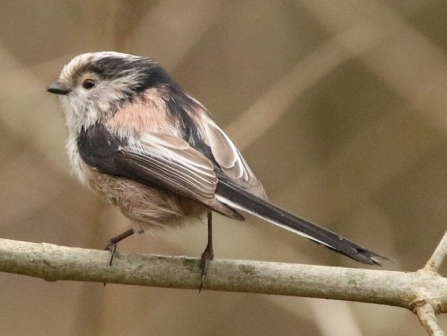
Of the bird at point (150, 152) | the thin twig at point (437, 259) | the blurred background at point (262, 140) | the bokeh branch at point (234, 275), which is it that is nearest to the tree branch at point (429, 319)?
the bokeh branch at point (234, 275)

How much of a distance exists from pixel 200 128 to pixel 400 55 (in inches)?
97.6

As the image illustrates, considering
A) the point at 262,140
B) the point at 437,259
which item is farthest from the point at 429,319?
the point at 262,140

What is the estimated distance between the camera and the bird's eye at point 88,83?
12.1 feet

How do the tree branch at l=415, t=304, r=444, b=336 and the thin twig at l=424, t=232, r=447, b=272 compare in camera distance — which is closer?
the tree branch at l=415, t=304, r=444, b=336

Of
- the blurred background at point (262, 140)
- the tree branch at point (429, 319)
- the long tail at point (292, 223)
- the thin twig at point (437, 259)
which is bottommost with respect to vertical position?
the blurred background at point (262, 140)

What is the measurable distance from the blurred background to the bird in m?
0.98

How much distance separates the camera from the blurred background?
476 cm

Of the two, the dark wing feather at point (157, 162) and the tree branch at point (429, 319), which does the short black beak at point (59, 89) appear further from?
the tree branch at point (429, 319)

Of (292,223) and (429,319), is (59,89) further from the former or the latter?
(429,319)

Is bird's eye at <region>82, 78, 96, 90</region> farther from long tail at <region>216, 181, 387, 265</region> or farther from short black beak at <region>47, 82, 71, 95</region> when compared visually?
long tail at <region>216, 181, 387, 265</region>

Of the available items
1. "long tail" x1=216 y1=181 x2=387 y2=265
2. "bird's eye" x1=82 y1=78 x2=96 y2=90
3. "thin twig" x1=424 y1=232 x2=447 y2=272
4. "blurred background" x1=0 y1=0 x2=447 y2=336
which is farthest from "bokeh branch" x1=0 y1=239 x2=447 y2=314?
"blurred background" x1=0 y1=0 x2=447 y2=336

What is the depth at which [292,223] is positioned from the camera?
109 inches

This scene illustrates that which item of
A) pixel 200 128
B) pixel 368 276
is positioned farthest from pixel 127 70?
pixel 368 276

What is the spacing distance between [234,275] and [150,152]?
0.64 m
